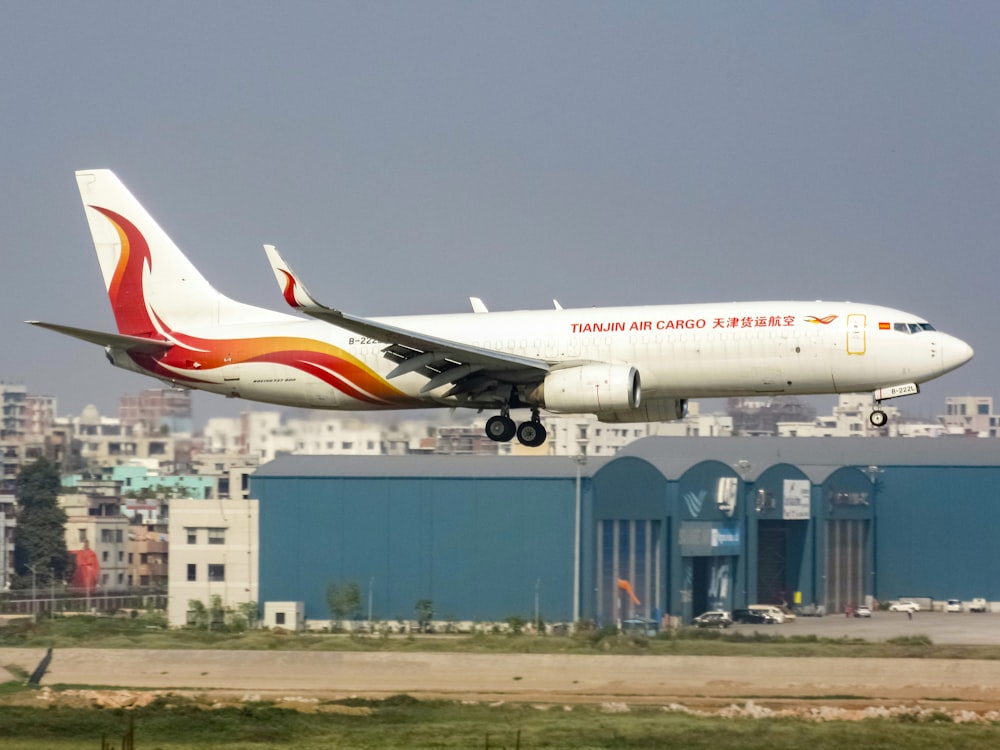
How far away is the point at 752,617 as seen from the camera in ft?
304

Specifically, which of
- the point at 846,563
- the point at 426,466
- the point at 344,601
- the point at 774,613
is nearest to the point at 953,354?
the point at 344,601

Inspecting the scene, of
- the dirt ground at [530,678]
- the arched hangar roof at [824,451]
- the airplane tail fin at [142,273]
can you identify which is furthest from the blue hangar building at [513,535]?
the airplane tail fin at [142,273]

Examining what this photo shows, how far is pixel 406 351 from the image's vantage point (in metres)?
43.8

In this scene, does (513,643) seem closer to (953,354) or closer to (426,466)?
(426,466)

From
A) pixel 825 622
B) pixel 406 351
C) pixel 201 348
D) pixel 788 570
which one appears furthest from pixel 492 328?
pixel 788 570

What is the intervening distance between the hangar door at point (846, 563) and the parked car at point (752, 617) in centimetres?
1075

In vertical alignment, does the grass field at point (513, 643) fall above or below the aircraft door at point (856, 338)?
below

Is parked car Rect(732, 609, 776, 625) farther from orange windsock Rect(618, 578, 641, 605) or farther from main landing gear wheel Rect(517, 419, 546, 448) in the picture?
main landing gear wheel Rect(517, 419, 546, 448)

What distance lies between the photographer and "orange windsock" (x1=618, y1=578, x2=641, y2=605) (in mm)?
85938

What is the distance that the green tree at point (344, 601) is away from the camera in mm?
85125

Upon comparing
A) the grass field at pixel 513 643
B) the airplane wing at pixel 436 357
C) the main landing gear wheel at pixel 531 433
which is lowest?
the grass field at pixel 513 643

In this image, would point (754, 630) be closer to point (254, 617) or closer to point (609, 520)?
point (609, 520)

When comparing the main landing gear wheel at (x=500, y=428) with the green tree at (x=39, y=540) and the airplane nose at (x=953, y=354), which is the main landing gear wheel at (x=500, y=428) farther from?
the green tree at (x=39, y=540)

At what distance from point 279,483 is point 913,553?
4590 cm
